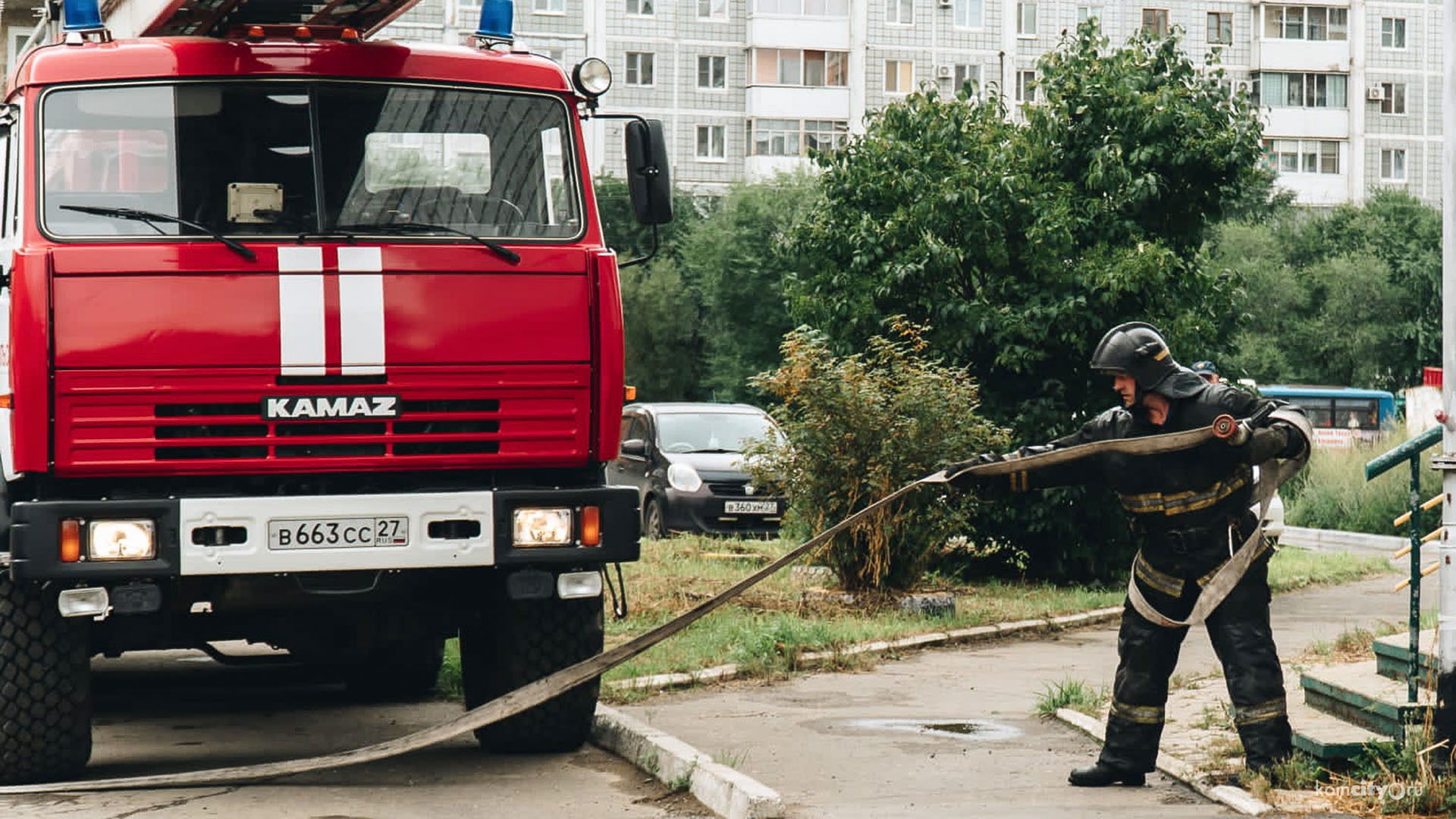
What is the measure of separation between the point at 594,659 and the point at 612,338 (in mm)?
1299

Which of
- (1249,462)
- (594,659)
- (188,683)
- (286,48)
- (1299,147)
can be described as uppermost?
(1299,147)

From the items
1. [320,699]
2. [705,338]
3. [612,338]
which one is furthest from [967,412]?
[705,338]

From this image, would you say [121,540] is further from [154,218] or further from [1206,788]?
[1206,788]

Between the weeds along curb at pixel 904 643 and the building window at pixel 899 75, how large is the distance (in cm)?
5058

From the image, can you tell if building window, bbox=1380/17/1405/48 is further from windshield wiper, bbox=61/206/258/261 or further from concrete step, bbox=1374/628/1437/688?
windshield wiper, bbox=61/206/258/261

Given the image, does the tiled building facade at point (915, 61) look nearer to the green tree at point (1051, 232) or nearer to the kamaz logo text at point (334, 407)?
the green tree at point (1051, 232)

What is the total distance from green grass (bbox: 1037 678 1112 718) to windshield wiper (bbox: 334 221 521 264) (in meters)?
3.41

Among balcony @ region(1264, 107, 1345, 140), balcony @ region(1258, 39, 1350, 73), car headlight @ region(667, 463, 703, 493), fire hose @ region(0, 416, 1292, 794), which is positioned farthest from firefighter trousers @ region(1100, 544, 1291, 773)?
balcony @ region(1258, 39, 1350, 73)

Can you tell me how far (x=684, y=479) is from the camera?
67.9 ft

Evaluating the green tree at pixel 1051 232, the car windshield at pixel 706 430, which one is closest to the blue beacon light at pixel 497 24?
the green tree at pixel 1051 232

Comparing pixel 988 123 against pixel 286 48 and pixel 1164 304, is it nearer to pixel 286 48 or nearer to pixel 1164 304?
pixel 1164 304

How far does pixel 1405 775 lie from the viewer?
6.65m

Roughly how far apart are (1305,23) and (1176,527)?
64267 millimetres

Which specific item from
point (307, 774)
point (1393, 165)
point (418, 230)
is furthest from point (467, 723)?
point (1393, 165)
